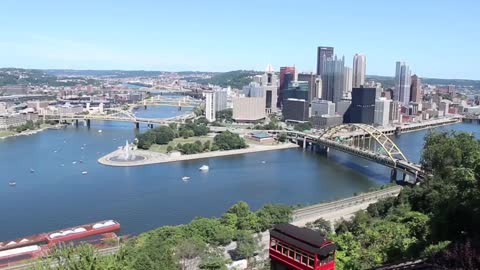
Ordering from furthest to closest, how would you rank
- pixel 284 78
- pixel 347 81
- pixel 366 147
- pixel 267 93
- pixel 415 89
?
1. pixel 415 89
2. pixel 284 78
3. pixel 347 81
4. pixel 267 93
5. pixel 366 147

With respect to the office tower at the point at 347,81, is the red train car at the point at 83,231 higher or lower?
lower

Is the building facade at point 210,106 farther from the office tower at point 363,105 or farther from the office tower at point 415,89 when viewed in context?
the office tower at point 415,89

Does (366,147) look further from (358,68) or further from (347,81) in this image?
(358,68)

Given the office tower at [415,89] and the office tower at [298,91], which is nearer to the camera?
the office tower at [298,91]

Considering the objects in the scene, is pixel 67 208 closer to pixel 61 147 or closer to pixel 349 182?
pixel 349 182

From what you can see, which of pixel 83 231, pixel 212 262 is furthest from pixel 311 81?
pixel 212 262

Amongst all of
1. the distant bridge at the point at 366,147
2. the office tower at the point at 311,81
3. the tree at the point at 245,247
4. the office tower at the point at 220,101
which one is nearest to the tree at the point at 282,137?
the distant bridge at the point at 366,147
